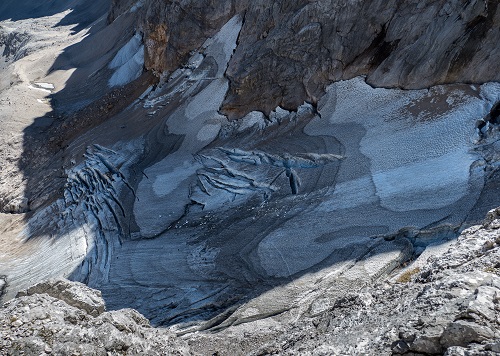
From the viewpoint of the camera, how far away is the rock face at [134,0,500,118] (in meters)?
16.4

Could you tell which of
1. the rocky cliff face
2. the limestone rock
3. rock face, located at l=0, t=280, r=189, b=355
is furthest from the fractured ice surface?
rock face, located at l=0, t=280, r=189, b=355

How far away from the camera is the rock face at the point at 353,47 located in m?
16.4

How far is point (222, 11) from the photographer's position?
2428 cm

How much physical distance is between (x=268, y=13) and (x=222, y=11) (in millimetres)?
3840

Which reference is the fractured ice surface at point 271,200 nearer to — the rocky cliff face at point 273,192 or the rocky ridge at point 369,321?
the rocky cliff face at point 273,192

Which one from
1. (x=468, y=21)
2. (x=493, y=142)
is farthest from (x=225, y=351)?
(x=468, y=21)

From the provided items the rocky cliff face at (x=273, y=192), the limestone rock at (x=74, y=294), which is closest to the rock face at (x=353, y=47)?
the rocky cliff face at (x=273, y=192)

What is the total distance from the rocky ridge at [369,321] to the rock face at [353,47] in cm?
934

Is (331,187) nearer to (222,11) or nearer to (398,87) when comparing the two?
(398,87)

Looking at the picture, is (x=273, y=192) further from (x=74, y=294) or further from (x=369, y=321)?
(x=369, y=321)

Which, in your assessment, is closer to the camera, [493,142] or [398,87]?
[493,142]

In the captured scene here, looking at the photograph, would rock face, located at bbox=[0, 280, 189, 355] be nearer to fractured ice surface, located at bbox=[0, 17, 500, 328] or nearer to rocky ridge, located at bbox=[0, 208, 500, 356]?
rocky ridge, located at bbox=[0, 208, 500, 356]

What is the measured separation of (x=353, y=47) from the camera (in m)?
18.7

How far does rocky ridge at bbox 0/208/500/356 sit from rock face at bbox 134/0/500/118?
934 cm
